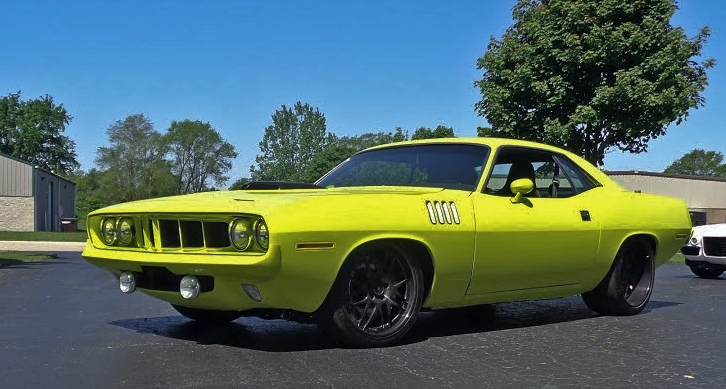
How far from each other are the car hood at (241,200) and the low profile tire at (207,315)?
2.92 ft

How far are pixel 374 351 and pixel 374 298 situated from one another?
331 mm

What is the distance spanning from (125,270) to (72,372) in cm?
100

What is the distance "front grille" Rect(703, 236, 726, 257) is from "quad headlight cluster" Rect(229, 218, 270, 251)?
9.06 m

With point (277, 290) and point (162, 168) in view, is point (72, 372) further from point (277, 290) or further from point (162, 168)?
point (162, 168)

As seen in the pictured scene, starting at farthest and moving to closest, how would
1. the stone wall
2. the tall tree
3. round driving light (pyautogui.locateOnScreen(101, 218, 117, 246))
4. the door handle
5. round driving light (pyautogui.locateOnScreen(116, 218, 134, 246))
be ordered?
the tall tree < the stone wall < the door handle < round driving light (pyautogui.locateOnScreen(101, 218, 117, 246)) < round driving light (pyautogui.locateOnScreen(116, 218, 134, 246))

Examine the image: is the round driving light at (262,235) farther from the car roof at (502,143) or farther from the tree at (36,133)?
the tree at (36,133)

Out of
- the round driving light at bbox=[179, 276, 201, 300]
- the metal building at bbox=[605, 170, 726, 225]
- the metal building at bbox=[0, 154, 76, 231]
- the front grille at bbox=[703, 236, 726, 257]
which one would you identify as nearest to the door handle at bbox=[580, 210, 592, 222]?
the round driving light at bbox=[179, 276, 201, 300]

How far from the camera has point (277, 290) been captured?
174 inches

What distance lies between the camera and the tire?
466cm

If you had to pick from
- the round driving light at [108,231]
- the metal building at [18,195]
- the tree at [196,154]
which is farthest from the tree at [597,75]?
the tree at [196,154]

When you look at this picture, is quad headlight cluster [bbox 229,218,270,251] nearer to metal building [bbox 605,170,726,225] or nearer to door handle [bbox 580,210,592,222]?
door handle [bbox 580,210,592,222]

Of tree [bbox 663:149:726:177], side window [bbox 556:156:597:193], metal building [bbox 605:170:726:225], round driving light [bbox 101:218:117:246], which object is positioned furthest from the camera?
tree [bbox 663:149:726:177]

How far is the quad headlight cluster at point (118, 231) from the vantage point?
4.97m

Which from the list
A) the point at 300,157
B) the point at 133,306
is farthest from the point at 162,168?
the point at 133,306
